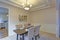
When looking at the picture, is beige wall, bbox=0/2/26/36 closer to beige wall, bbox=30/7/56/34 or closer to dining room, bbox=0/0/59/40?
dining room, bbox=0/0/59/40

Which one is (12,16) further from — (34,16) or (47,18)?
(47,18)

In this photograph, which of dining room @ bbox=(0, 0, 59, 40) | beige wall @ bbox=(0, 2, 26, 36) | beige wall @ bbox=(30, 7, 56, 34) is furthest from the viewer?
beige wall @ bbox=(30, 7, 56, 34)

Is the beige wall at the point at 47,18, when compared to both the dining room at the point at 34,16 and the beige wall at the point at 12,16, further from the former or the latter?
the beige wall at the point at 12,16

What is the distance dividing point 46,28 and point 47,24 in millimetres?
400

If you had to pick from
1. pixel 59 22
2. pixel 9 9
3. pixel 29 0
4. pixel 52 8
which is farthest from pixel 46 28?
→ pixel 9 9

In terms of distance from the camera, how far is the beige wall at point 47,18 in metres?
6.18

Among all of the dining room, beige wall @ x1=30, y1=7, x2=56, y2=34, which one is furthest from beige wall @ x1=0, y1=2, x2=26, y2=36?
beige wall @ x1=30, y1=7, x2=56, y2=34

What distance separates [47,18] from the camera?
671 cm

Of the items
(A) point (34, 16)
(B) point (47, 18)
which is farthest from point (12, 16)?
(B) point (47, 18)

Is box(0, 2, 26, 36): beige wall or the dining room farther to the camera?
box(0, 2, 26, 36): beige wall

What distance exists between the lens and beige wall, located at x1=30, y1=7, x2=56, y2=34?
6.18 meters

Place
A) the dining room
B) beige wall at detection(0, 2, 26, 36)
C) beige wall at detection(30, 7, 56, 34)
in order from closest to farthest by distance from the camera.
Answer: the dining room, beige wall at detection(0, 2, 26, 36), beige wall at detection(30, 7, 56, 34)

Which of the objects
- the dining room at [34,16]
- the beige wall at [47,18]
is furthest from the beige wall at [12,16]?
the beige wall at [47,18]

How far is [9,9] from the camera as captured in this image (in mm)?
5797
